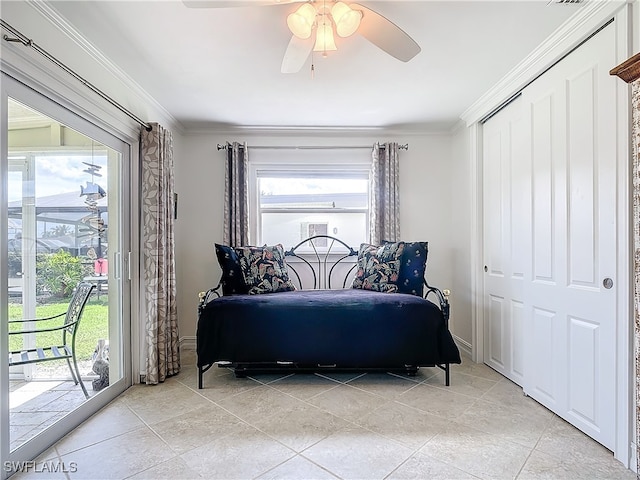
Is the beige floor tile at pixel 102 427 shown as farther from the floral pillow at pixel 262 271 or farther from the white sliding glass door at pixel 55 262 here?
the floral pillow at pixel 262 271

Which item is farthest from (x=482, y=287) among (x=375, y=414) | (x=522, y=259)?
(x=375, y=414)

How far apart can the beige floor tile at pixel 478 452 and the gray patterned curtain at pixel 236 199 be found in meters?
2.52

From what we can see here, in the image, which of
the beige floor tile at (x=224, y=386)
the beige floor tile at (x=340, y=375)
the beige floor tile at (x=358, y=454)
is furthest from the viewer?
the beige floor tile at (x=340, y=375)

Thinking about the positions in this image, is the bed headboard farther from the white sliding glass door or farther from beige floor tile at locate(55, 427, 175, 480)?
beige floor tile at locate(55, 427, 175, 480)

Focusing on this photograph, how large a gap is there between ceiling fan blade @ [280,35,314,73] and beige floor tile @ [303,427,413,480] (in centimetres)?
218

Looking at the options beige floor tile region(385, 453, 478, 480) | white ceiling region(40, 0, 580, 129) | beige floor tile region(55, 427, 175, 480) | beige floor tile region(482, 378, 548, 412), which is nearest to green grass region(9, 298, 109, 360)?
beige floor tile region(55, 427, 175, 480)

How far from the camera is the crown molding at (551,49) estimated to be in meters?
1.77

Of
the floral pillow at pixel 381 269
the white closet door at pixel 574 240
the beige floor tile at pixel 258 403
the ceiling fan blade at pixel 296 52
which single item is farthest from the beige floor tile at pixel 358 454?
the ceiling fan blade at pixel 296 52

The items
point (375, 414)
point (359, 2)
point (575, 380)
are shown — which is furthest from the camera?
point (375, 414)

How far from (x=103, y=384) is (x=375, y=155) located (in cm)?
319

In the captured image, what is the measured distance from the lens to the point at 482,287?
3117 millimetres

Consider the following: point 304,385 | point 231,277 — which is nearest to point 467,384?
point 304,385

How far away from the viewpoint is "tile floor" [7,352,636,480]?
164 cm

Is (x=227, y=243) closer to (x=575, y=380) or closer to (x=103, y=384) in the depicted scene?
(x=103, y=384)
